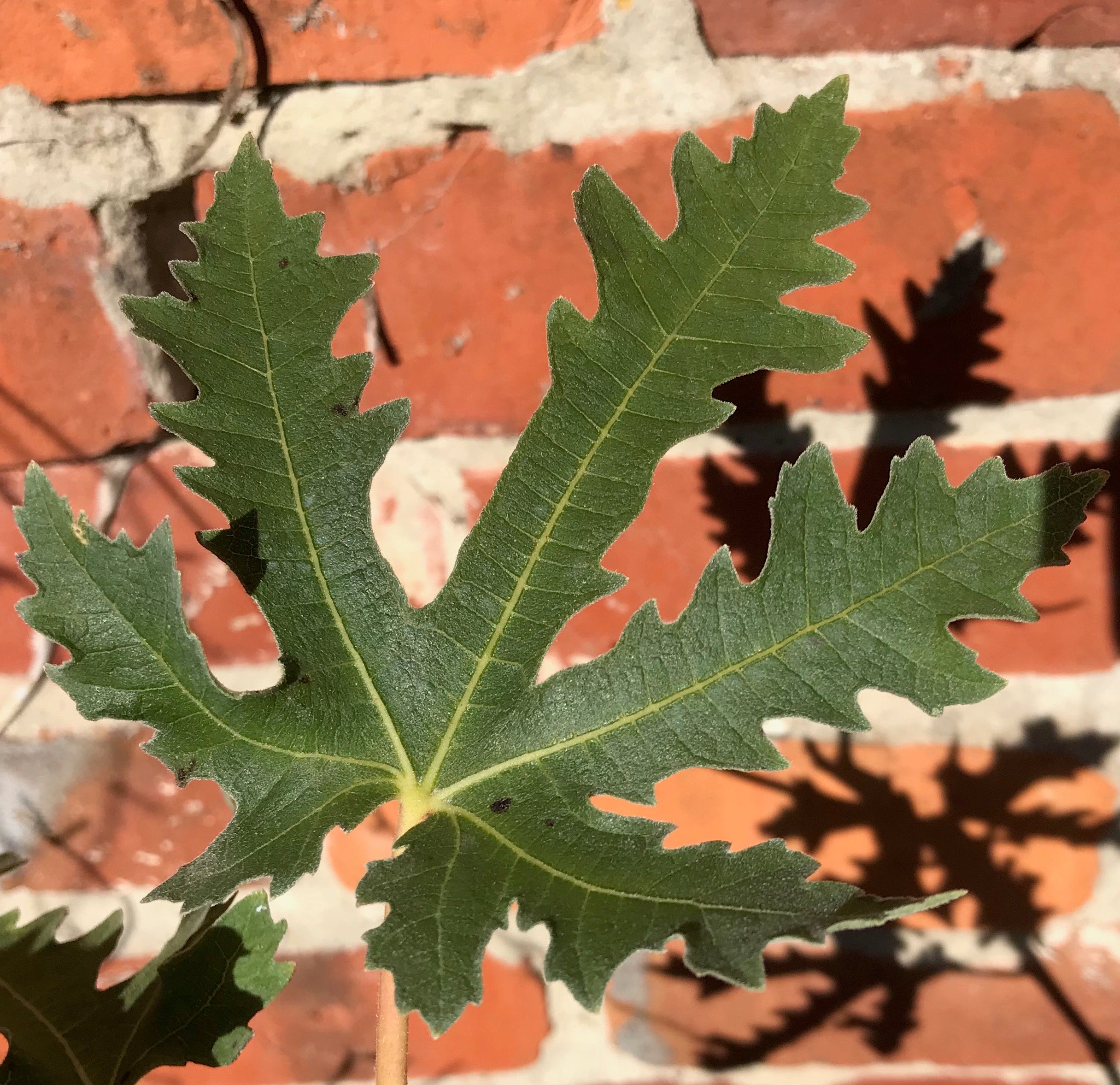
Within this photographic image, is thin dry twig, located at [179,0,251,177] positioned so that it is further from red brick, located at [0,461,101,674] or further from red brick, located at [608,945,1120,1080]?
red brick, located at [608,945,1120,1080]

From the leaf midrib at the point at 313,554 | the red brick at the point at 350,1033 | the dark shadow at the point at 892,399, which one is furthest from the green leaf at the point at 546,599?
the red brick at the point at 350,1033

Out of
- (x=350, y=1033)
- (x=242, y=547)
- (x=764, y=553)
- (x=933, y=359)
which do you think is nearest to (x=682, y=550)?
(x=764, y=553)

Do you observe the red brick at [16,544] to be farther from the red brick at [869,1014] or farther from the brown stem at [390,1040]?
the red brick at [869,1014]

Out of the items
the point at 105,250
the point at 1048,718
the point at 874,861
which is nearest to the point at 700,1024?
the point at 874,861

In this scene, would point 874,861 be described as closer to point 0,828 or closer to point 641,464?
point 641,464

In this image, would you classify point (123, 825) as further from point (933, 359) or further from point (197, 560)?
point (933, 359)
